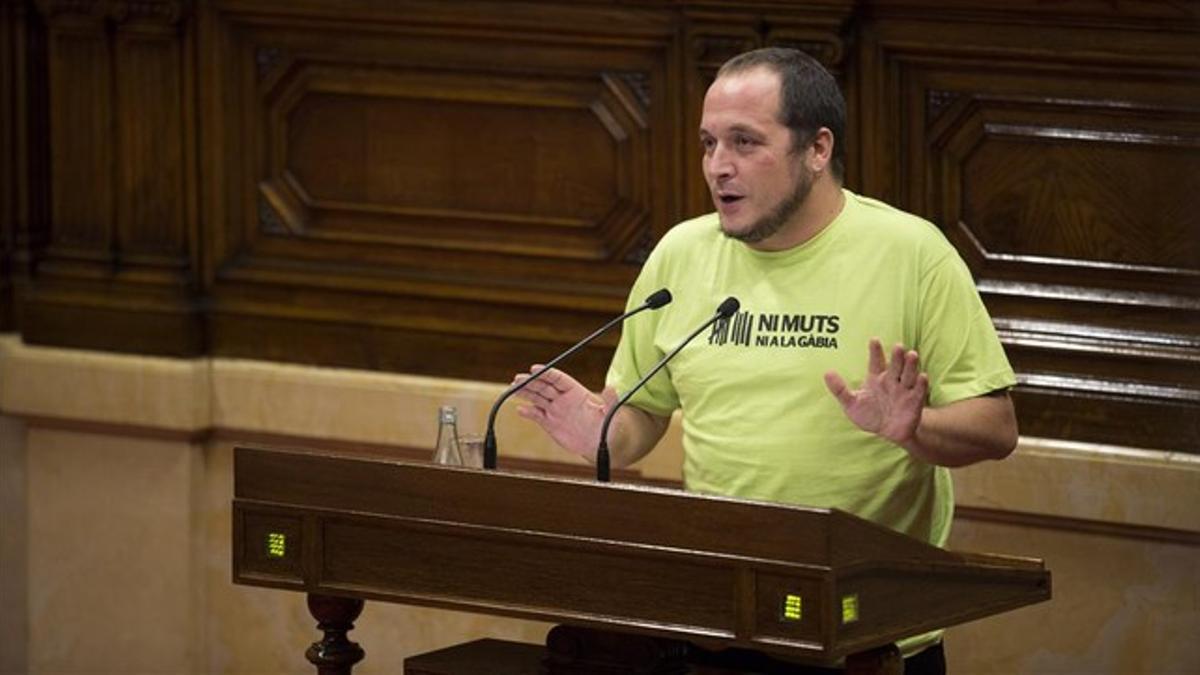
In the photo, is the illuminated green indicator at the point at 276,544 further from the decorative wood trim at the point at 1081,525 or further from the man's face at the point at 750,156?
the decorative wood trim at the point at 1081,525

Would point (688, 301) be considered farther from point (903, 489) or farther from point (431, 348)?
point (431, 348)

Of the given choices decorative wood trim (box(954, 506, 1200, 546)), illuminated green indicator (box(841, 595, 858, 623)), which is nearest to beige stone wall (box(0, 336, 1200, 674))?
decorative wood trim (box(954, 506, 1200, 546))

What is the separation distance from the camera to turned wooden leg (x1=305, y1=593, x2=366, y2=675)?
4.24 metres

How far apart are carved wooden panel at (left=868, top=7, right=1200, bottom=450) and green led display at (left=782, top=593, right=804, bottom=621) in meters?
1.88

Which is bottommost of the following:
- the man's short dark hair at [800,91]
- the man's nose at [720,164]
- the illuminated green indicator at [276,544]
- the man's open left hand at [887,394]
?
the illuminated green indicator at [276,544]

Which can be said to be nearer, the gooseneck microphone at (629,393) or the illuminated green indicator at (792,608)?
the illuminated green indicator at (792,608)

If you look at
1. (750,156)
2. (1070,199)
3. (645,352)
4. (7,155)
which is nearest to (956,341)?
(750,156)

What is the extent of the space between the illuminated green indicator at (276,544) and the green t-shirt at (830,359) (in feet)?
2.28

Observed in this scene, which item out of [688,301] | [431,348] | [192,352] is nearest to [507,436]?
[431,348]

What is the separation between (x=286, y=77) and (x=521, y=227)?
2.34 feet

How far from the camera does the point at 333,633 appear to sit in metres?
4.27

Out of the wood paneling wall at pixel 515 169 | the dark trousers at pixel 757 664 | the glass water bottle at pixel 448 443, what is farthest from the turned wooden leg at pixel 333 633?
the wood paneling wall at pixel 515 169

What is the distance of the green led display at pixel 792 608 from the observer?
12.0 ft

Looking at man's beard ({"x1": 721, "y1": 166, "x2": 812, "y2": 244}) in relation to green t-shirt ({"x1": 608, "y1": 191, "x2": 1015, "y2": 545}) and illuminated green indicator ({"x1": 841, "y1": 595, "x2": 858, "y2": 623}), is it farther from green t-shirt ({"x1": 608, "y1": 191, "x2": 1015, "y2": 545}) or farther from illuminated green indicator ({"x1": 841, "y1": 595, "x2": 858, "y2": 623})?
illuminated green indicator ({"x1": 841, "y1": 595, "x2": 858, "y2": 623})
